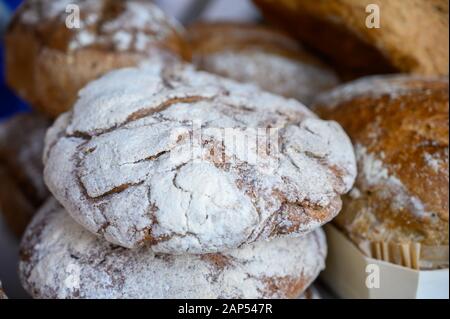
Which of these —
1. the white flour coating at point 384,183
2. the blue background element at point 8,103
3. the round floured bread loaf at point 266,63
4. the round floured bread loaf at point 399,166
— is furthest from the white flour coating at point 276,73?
the blue background element at point 8,103

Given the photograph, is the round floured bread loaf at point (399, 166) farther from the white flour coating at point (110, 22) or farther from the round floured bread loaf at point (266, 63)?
the white flour coating at point (110, 22)

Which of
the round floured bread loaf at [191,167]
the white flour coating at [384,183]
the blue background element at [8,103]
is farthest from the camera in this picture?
the blue background element at [8,103]

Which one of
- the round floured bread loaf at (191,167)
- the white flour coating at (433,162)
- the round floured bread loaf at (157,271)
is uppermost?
the round floured bread loaf at (191,167)

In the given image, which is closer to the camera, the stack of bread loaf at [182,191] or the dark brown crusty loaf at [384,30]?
the stack of bread loaf at [182,191]

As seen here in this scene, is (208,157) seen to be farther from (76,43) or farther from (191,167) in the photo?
(76,43)

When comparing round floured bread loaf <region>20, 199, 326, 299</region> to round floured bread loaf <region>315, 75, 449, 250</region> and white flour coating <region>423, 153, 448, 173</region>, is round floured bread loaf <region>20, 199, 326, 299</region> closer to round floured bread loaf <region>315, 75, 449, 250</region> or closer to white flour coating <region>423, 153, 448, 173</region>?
round floured bread loaf <region>315, 75, 449, 250</region>

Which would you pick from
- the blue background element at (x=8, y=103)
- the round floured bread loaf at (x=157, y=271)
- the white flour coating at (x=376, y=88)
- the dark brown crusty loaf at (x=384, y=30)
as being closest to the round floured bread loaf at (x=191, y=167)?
the round floured bread loaf at (x=157, y=271)

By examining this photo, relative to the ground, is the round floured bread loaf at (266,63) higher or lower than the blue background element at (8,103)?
higher

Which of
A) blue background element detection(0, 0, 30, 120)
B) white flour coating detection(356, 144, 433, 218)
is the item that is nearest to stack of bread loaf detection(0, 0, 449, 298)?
white flour coating detection(356, 144, 433, 218)

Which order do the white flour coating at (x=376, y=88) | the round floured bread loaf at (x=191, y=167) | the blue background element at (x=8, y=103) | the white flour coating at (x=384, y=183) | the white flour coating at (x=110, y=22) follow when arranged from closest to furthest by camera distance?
the round floured bread loaf at (x=191, y=167), the white flour coating at (x=384, y=183), the white flour coating at (x=376, y=88), the white flour coating at (x=110, y=22), the blue background element at (x=8, y=103)

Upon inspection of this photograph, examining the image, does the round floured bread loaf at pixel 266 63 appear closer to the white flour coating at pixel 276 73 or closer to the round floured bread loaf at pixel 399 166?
the white flour coating at pixel 276 73
